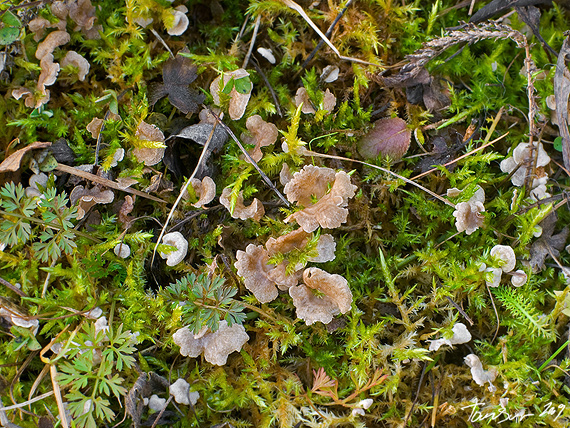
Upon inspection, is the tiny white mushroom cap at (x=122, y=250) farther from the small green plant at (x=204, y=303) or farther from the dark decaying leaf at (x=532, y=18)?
the dark decaying leaf at (x=532, y=18)

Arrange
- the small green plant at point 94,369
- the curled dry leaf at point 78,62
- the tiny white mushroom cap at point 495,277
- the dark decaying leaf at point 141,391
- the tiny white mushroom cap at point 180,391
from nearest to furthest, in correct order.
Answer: the small green plant at point 94,369 < the dark decaying leaf at point 141,391 < the tiny white mushroom cap at point 180,391 < the tiny white mushroom cap at point 495,277 < the curled dry leaf at point 78,62

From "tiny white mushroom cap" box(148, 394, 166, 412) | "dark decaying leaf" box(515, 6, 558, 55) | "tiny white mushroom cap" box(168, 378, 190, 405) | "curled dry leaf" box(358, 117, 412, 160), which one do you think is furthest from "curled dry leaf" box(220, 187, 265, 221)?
"dark decaying leaf" box(515, 6, 558, 55)

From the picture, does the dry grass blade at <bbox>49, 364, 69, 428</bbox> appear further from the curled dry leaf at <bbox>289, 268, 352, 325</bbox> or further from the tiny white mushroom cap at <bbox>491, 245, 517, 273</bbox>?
the tiny white mushroom cap at <bbox>491, 245, 517, 273</bbox>

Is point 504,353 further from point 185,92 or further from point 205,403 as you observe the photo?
point 185,92

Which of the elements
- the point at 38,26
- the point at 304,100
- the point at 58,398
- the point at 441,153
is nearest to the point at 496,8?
the point at 441,153

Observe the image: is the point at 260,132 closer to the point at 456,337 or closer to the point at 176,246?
the point at 176,246

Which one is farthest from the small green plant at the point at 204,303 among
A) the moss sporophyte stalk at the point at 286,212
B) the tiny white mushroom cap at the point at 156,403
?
the tiny white mushroom cap at the point at 156,403

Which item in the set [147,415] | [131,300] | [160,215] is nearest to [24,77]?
[160,215]
